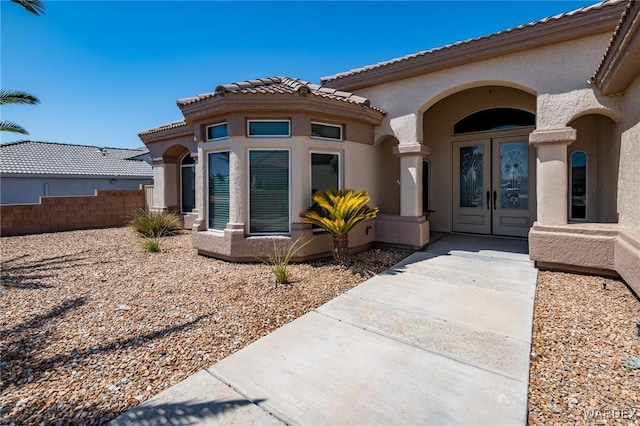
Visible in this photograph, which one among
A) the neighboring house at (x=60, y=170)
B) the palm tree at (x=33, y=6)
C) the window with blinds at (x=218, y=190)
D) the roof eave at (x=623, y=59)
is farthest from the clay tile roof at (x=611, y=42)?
the neighboring house at (x=60, y=170)

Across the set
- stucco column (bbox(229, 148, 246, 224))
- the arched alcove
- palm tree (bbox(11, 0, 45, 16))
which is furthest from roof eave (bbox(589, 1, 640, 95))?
palm tree (bbox(11, 0, 45, 16))

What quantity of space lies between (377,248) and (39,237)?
12.3m

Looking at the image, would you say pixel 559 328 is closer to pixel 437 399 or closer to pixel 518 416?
pixel 518 416

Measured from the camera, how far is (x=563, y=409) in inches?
112

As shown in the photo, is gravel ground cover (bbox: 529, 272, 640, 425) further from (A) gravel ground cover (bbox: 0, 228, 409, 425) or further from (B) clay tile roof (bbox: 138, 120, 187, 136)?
(B) clay tile roof (bbox: 138, 120, 187, 136)

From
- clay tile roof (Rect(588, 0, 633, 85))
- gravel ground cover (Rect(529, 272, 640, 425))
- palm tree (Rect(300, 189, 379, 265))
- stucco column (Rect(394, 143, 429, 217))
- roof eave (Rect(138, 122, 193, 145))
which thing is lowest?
gravel ground cover (Rect(529, 272, 640, 425))

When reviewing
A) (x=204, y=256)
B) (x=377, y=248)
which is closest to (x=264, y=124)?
(x=204, y=256)

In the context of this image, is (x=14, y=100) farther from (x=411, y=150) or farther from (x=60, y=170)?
(x=60, y=170)

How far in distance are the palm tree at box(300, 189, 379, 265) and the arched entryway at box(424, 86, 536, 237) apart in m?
4.24

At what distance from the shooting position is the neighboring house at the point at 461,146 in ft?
21.1

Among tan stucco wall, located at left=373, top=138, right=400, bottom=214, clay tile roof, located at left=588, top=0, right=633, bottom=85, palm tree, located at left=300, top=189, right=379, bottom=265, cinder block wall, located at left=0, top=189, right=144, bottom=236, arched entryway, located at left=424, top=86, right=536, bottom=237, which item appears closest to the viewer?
clay tile roof, located at left=588, top=0, right=633, bottom=85

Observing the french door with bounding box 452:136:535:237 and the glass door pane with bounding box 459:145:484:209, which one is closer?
the french door with bounding box 452:136:535:237

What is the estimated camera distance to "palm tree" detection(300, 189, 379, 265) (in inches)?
288

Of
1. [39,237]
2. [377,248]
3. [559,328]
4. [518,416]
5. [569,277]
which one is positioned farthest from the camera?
[39,237]
